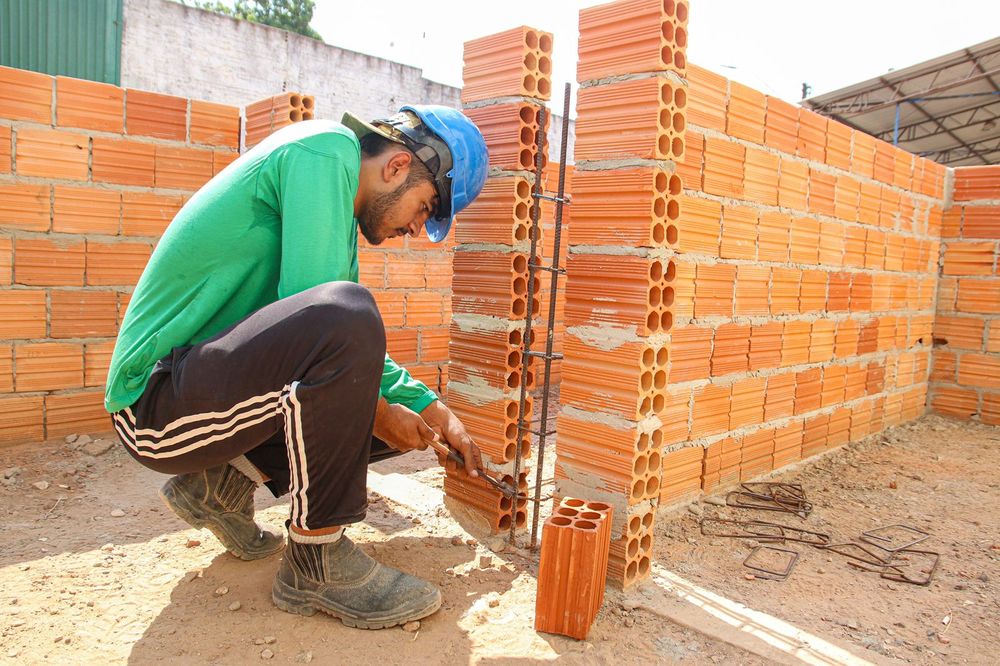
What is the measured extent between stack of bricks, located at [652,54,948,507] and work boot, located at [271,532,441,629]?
135cm

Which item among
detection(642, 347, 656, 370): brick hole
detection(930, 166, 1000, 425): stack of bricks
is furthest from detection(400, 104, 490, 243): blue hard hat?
detection(930, 166, 1000, 425): stack of bricks

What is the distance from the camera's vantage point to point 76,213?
12.7ft

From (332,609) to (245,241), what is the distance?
1.13 metres

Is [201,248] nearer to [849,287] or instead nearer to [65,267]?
[65,267]

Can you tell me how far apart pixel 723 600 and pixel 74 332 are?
11.9 ft

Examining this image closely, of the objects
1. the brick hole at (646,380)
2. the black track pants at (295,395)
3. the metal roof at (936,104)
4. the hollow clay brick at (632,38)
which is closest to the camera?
the black track pants at (295,395)

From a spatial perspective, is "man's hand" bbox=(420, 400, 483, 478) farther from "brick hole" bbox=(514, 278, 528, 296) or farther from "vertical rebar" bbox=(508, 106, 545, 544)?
"brick hole" bbox=(514, 278, 528, 296)

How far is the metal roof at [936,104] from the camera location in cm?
1021

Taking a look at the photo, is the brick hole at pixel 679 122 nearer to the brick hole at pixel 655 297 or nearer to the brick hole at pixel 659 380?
the brick hole at pixel 655 297

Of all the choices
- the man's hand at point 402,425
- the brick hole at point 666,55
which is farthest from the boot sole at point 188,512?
the brick hole at point 666,55

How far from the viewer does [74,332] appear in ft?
12.8

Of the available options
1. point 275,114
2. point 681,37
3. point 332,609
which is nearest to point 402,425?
point 332,609

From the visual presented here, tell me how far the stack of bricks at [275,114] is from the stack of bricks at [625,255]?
2260 mm

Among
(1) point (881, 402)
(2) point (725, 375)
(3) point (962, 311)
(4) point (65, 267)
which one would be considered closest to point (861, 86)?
(3) point (962, 311)
